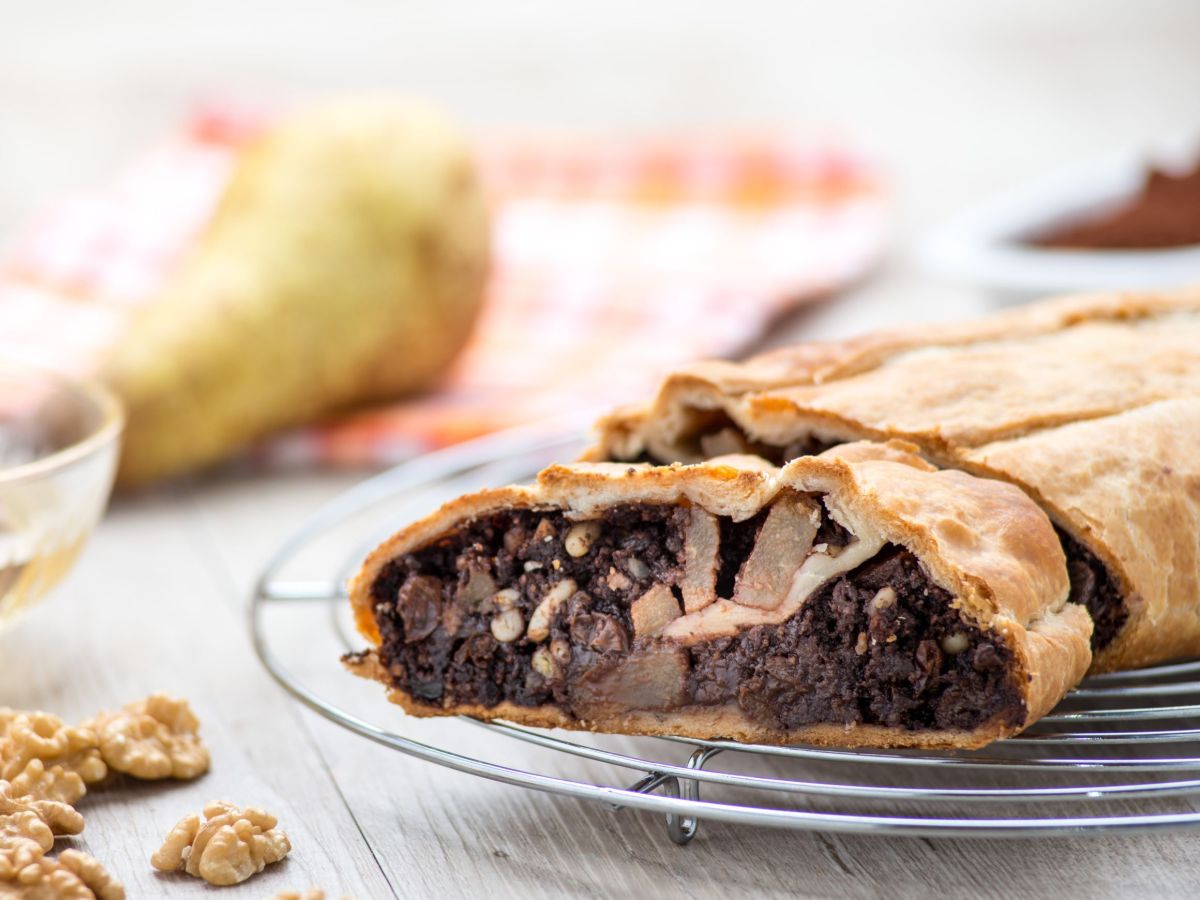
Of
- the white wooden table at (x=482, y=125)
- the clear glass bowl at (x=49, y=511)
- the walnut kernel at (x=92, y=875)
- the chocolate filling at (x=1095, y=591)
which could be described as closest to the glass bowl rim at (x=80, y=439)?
the clear glass bowl at (x=49, y=511)

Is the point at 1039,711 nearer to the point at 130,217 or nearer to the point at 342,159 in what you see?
the point at 342,159

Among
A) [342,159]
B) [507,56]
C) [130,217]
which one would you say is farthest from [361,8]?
[342,159]

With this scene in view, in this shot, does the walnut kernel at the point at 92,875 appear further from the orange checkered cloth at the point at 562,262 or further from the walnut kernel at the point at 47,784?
the orange checkered cloth at the point at 562,262

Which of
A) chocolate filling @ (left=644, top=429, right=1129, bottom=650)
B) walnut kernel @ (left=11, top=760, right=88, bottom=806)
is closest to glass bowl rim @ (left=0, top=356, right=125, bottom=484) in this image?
walnut kernel @ (left=11, top=760, right=88, bottom=806)

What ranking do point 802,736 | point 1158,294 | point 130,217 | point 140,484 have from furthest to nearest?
1. point 130,217
2. point 140,484
3. point 1158,294
4. point 802,736

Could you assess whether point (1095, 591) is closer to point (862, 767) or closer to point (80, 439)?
point (862, 767)

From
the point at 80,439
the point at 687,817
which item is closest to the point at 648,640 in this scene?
the point at 687,817
